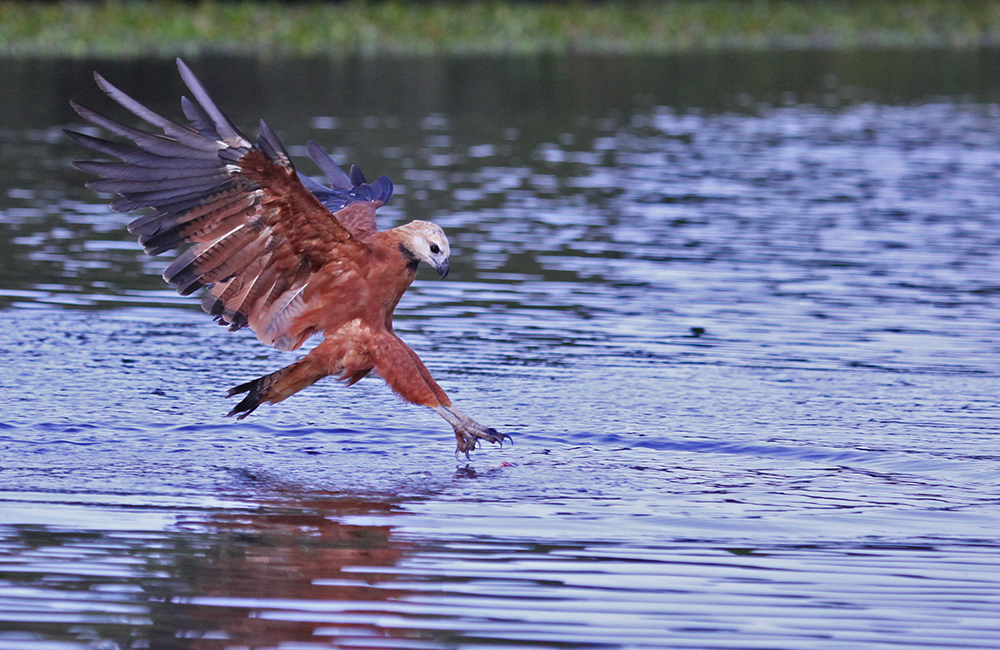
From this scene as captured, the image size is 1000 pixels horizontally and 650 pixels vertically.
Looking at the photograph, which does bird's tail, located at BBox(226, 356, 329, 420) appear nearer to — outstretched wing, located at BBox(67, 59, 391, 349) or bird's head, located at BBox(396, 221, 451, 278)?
outstretched wing, located at BBox(67, 59, 391, 349)

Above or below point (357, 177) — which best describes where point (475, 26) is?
below

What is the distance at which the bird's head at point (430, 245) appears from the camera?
6613mm

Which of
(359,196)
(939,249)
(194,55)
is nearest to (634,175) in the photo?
(939,249)

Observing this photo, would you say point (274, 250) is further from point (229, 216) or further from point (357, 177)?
point (357, 177)

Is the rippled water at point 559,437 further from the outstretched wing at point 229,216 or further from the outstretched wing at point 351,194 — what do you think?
the outstretched wing at point 351,194

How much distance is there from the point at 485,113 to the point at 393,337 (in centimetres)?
1429

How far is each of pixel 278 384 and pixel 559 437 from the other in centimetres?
129

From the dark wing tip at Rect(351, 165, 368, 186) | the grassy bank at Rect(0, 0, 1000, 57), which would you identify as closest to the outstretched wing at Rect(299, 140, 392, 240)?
the dark wing tip at Rect(351, 165, 368, 186)

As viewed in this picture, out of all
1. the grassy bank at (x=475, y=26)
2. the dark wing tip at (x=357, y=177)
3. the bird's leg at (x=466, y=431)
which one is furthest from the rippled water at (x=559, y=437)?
the grassy bank at (x=475, y=26)

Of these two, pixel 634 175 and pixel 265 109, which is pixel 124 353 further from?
pixel 265 109

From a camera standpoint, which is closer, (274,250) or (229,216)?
(229,216)

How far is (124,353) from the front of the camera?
28.0 ft

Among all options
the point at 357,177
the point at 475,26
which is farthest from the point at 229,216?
the point at 475,26

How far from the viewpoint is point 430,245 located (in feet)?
21.8
